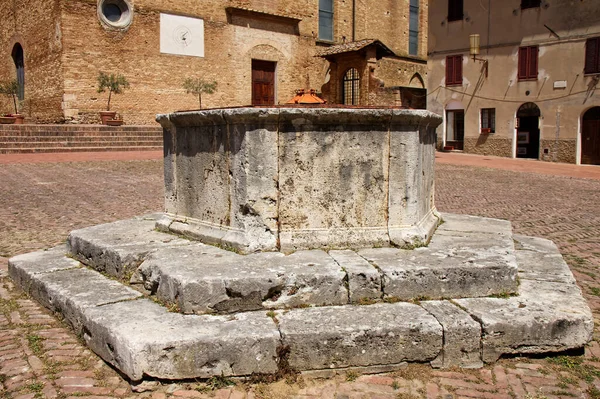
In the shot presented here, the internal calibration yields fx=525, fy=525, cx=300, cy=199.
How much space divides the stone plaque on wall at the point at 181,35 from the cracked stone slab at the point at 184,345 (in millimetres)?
20524

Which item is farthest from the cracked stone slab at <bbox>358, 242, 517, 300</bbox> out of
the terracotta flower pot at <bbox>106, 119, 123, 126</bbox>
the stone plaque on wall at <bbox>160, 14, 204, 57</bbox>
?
the stone plaque on wall at <bbox>160, 14, 204, 57</bbox>

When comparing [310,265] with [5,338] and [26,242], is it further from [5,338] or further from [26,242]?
[26,242]

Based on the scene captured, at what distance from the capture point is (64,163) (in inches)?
547

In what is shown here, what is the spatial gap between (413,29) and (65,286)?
31.3 m

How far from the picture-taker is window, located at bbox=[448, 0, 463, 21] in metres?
24.7

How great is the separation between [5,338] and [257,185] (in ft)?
6.36

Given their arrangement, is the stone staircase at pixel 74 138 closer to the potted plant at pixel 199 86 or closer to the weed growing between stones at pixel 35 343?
the potted plant at pixel 199 86

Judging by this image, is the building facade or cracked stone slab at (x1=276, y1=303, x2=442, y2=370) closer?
cracked stone slab at (x1=276, y1=303, x2=442, y2=370)

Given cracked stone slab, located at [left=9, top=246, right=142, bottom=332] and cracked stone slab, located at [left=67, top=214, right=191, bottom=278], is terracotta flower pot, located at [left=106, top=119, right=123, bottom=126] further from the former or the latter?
cracked stone slab, located at [left=9, top=246, right=142, bottom=332]

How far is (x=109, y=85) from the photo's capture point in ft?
65.6

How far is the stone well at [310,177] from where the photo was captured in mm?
3891

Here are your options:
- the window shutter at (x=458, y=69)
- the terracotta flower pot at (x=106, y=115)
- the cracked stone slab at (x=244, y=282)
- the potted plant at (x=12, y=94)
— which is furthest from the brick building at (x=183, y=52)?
the cracked stone slab at (x=244, y=282)

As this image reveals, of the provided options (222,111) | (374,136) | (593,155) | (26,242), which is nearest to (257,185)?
(222,111)

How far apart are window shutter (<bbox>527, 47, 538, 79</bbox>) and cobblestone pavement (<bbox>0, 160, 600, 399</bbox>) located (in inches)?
517
